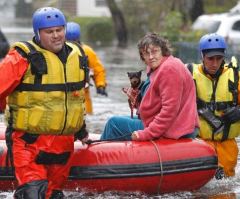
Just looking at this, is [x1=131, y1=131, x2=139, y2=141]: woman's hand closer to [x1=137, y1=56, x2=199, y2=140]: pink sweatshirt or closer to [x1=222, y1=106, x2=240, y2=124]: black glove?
[x1=137, y1=56, x2=199, y2=140]: pink sweatshirt

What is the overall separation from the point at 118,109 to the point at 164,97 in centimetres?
833

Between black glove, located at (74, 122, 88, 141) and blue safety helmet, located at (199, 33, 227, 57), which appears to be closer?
black glove, located at (74, 122, 88, 141)

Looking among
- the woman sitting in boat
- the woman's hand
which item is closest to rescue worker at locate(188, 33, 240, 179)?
the woman sitting in boat

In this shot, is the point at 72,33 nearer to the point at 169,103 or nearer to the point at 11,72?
the point at 169,103

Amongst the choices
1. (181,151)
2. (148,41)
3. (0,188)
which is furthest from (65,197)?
(148,41)

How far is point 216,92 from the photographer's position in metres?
8.41

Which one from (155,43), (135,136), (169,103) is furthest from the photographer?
(135,136)

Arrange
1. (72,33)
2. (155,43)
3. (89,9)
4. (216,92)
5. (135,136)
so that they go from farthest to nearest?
(89,9), (72,33), (216,92), (135,136), (155,43)

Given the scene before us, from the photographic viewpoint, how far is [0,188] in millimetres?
7996

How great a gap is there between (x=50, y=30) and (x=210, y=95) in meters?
2.18

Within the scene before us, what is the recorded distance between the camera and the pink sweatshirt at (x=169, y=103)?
7.64 m

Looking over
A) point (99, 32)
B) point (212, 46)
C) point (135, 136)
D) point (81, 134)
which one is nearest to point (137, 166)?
point (135, 136)

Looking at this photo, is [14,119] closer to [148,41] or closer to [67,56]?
[67,56]

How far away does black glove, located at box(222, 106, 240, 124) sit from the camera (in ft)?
27.2
